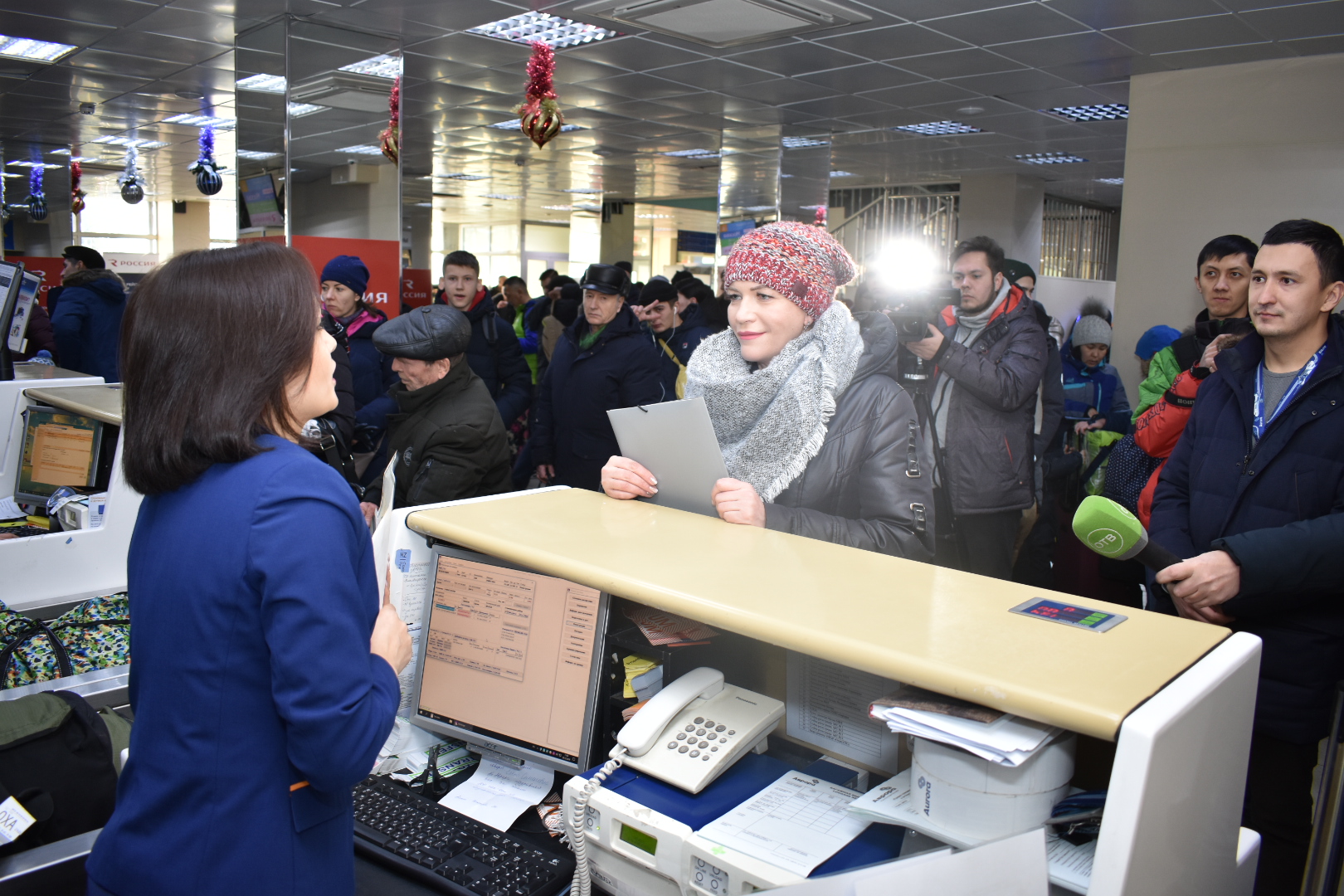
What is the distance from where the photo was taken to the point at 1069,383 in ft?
16.5

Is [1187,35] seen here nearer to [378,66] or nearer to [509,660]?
[378,66]

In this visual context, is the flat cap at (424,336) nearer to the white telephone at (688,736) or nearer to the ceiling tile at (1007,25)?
the white telephone at (688,736)

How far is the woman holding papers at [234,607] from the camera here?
970mm

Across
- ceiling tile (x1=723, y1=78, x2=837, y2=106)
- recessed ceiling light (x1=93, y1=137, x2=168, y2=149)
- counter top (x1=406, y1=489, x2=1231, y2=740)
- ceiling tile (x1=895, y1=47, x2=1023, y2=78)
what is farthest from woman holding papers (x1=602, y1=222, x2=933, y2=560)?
recessed ceiling light (x1=93, y1=137, x2=168, y2=149)

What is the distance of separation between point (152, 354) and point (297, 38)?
5.69 meters

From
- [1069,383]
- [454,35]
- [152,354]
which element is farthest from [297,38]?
[152,354]

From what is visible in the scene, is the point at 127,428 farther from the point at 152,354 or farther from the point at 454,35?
the point at 454,35

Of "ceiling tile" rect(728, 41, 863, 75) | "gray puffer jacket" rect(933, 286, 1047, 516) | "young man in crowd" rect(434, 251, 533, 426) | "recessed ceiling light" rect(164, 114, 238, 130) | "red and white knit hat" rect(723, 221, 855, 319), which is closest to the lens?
"red and white knit hat" rect(723, 221, 855, 319)

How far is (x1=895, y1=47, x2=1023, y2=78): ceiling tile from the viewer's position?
6.06 metres

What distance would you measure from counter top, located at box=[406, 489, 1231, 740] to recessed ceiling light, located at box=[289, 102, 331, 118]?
5.13 m

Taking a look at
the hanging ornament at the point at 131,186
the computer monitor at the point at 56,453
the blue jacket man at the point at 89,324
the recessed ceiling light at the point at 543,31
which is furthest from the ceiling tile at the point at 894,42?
the hanging ornament at the point at 131,186

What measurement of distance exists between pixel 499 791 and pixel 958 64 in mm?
6184

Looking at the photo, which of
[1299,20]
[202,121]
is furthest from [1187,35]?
[202,121]

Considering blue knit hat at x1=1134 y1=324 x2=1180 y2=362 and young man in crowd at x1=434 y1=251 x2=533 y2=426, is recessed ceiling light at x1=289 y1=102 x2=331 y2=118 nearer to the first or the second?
young man in crowd at x1=434 y1=251 x2=533 y2=426
